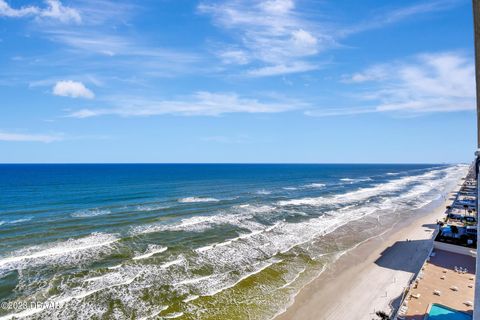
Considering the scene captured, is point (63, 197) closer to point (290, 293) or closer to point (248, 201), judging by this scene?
point (248, 201)

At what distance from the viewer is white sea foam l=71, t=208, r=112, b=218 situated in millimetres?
38250

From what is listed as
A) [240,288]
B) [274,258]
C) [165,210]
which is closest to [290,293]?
[240,288]

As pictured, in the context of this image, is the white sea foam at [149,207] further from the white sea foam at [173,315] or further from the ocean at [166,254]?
the white sea foam at [173,315]

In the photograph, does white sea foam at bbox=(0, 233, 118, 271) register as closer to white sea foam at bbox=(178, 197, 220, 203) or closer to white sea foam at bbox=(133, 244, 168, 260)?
white sea foam at bbox=(133, 244, 168, 260)

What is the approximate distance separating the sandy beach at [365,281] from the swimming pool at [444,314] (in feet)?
9.17

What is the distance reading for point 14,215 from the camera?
37.9m

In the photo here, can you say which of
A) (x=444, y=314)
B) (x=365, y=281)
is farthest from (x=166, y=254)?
(x=444, y=314)

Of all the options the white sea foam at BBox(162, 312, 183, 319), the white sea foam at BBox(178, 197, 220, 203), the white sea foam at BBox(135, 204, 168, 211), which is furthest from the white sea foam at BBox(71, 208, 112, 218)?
the white sea foam at BBox(162, 312, 183, 319)

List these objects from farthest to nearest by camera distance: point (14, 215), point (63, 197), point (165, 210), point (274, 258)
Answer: point (63, 197)
point (165, 210)
point (14, 215)
point (274, 258)

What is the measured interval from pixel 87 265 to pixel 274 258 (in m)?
16.0

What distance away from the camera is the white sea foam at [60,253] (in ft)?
75.7

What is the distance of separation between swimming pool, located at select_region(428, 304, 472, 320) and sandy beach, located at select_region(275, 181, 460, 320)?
9.17 feet

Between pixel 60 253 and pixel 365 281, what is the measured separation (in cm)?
2618

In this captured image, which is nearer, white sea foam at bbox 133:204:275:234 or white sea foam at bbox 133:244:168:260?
white sea foam at bbox 133:244:168:260
